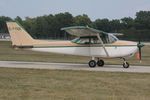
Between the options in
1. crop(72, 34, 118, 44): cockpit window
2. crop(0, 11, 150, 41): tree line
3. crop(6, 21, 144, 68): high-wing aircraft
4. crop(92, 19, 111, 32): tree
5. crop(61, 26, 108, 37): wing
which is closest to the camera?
crop(61, 26, 108, 37): wing

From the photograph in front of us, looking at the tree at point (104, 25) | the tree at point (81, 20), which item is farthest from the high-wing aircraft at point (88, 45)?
the tree at point (81, 20)

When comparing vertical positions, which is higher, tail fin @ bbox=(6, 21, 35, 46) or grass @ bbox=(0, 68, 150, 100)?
tail fin @ bbox=(6, 21, 35, 46)

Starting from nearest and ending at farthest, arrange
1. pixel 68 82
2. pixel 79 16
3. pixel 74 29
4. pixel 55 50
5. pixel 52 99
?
pixel 52 99
pixel 68 82
pixel 74 29
pixel 55 50
pixel 79 16

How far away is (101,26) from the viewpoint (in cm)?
11519

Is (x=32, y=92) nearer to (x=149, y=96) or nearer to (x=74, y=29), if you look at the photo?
(x=149, y=96)

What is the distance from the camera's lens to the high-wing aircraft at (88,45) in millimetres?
17156

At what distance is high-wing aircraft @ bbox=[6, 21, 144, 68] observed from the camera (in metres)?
17.2

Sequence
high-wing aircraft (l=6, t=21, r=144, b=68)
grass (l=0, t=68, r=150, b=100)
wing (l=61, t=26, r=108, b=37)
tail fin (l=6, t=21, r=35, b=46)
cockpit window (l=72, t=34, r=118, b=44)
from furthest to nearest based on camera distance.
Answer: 1. tail fin (l=6, t=21, r=35, b=46)
2. cockpit window (l=72, t=34, r=118, b=44)
3. high-wing aircraft (l=6, t=21, r=144, b=68)
4. wing (l=61, t=26, r=108, b=37)
5. grass (l=0, t=68, r=150, b=100)

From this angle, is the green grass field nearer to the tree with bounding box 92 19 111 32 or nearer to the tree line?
the tree line

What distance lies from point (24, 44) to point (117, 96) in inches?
471

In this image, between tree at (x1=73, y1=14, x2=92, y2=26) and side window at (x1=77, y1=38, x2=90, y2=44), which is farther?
tree at (x1=73, y1=14, x2=92, y2=26)

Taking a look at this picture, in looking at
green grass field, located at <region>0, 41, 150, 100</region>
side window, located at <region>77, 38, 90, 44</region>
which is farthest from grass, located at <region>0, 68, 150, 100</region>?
side window, located at <region>77, 38, 90, 44</region>

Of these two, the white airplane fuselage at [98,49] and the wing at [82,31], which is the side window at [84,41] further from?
the wing at [82,31]

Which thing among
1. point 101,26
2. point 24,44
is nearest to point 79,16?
point 101,26
